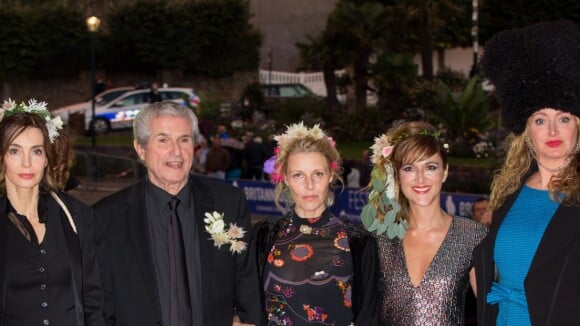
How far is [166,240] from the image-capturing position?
5.07m

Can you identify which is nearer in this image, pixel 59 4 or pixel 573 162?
pixel 573 162

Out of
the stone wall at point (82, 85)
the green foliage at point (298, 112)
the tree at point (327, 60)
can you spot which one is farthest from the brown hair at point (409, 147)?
the stone wall at point (82, 85)

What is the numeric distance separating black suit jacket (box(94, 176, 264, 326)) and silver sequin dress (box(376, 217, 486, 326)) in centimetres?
79

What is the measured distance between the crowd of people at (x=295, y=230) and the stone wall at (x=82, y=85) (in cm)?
3288

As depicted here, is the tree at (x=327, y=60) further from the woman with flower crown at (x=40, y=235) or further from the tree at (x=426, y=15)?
the woman with flower crown at (x=40, y=235)

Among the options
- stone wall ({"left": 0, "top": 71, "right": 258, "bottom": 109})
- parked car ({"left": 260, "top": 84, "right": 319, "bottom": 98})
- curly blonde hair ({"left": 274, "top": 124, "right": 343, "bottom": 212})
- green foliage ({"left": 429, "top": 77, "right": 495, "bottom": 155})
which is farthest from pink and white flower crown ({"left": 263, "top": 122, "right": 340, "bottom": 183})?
stone wall ({"left": 0, "top": 71, "right": 258, "bottom": 109})

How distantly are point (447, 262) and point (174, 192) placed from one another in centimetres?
164

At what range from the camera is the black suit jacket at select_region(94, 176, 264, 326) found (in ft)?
16.2

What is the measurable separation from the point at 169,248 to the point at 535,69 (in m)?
2.26

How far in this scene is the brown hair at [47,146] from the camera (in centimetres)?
491

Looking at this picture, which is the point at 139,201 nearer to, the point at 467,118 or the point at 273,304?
the point at 273,304

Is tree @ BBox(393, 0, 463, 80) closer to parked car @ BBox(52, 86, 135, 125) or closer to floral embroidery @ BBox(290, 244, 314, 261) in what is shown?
parked car @ BBox(52, 86, 135, 125)

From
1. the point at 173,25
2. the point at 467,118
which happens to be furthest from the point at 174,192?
the point at 173,25

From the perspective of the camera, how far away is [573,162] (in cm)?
449
